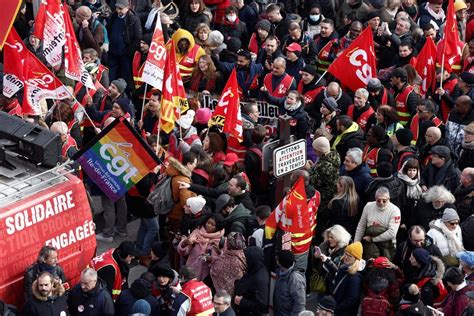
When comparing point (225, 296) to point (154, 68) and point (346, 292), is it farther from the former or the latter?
point (154, 68)

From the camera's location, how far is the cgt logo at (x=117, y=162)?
15.1 metres

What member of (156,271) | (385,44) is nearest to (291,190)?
(156,271)

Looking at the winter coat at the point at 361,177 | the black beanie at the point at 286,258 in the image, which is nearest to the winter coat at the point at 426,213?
the winter coat at the point at 361,177

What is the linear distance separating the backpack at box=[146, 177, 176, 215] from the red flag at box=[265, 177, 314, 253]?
1.98 meters

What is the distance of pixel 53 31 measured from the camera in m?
17.8

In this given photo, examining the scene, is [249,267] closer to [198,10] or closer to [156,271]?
[156,271]

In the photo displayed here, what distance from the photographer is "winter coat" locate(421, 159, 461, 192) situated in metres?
16.3

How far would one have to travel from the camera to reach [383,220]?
1500 cm

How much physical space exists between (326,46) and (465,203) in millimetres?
6000

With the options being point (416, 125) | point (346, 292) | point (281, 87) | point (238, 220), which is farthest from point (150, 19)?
point (346, 292)

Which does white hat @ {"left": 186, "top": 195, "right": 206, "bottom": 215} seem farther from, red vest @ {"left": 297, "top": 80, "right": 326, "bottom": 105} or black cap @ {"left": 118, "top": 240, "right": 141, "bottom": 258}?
red vest @ {"left": 297, "top": 80, "right": 326, "bottom": 105}

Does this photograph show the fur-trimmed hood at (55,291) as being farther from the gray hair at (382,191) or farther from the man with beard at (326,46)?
the man with beard at (326,46)

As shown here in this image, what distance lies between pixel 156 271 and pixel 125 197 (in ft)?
11.7

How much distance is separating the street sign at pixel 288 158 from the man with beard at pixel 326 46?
6.79 m
